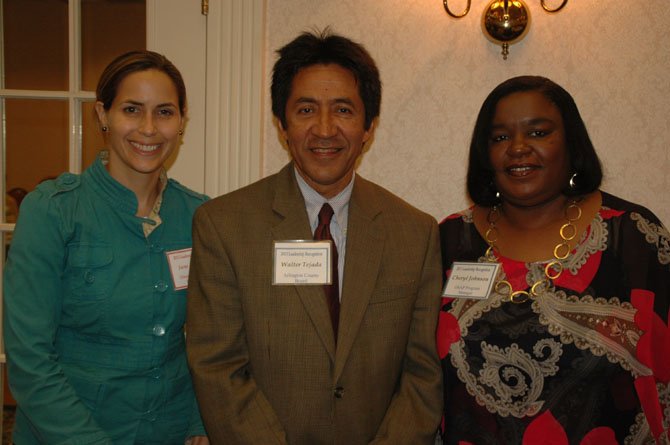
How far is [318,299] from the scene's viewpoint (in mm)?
1672

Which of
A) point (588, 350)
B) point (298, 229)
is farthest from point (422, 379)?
point (298, 229)

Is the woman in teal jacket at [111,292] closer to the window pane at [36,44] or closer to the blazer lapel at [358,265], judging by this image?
the blazer lapel at [358,265]

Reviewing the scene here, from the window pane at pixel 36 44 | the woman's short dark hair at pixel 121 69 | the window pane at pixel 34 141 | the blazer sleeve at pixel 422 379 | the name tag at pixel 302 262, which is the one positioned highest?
the window pane at pixel 36 44

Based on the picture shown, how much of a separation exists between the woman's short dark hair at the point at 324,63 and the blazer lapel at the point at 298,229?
0.22 meters

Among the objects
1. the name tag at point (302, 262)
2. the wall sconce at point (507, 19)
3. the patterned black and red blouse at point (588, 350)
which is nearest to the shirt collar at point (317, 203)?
the name tag at point (302, 262)

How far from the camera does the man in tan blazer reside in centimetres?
166

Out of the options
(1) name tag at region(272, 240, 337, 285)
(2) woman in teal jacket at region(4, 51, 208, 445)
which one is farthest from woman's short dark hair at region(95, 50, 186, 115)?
(1) name tag at region(272, 240, 337, 285)

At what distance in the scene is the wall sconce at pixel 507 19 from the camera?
2439 mm

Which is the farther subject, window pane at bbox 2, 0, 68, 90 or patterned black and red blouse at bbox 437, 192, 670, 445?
window pane at bbox 2, 0, 68, 90

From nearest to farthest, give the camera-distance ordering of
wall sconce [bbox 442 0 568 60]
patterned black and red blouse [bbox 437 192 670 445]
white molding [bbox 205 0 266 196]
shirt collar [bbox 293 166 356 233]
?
patterned black and red blouse [bbox 437 192 670 445] → shirt collar [bbox 293 166 356 233] → wall sconce [bbox 442 0 568 60] → white molding [bbox 205 0 266 196]

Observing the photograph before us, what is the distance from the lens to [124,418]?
1.75 meters

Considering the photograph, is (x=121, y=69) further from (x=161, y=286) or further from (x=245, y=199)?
(x=161, y=286)

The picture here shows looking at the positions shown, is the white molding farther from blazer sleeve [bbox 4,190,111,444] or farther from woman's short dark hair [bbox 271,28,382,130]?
blazer sleeve [bbox 4,190,111,444]

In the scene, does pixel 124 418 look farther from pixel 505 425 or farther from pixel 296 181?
pixel 505 425
